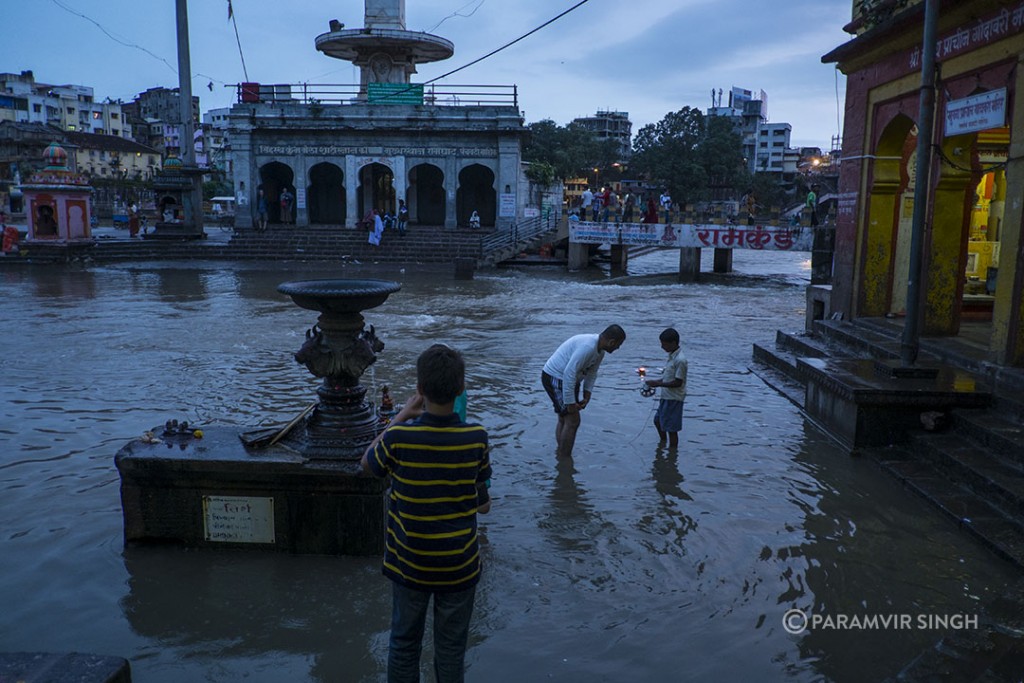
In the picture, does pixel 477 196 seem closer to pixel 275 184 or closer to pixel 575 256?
pixel 575 256

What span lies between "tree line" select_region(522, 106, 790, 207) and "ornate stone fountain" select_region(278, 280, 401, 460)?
57.3 m

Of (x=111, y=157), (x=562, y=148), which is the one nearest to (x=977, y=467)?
(x=562, y=148)

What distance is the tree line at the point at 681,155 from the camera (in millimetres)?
62938

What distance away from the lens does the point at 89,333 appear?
45.8ft

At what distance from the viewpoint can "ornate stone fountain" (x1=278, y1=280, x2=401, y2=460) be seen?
4926 millimetres

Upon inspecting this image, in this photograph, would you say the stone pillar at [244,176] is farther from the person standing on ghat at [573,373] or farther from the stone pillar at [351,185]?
→ the person standing on ghat at [573,373]

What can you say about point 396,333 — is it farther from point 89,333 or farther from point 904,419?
point 904,419

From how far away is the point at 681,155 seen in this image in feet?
211

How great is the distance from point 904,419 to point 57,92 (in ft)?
310

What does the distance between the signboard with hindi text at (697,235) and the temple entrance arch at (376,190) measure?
10118mm

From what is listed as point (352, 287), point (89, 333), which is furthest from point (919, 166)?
point (89, 333)

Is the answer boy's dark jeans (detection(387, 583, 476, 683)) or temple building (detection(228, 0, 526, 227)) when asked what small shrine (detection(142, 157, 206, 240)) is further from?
boy's dark jeans (detection(387, 583, 476, 683))
